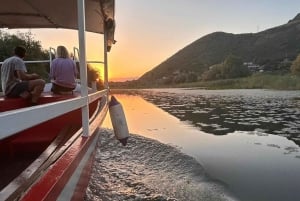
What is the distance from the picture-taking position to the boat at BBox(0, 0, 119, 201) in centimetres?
212

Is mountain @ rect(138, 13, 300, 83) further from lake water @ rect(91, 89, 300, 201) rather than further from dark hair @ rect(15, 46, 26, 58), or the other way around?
dark hair @ rect(15, 46, 26, 58)

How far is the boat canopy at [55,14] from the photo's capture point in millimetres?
6008

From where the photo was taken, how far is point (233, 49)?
16912 centimetres

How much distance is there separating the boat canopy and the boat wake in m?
2.45

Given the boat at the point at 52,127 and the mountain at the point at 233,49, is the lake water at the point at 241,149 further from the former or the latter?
the mountain at the point at 233,49

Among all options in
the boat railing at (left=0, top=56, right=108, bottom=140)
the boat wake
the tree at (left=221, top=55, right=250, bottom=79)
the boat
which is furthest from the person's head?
the tree at (left=221, top=55, right=250, bottom=79)

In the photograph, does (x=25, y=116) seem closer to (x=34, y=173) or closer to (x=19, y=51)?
(x=34, y=173)

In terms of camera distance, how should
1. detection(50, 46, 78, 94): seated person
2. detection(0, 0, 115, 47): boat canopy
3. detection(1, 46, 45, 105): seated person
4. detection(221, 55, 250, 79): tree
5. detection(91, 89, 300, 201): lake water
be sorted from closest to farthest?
detection(1, 46, 45, 105): seated person < detection(0, 0, 115, 47): boat canopy < detection(50, 46, 78, 94): seated person < detection(91, 89, 300, 201): lake water < detection(221, 55, 250, 79): tree

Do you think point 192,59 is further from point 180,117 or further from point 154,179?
point 154,179

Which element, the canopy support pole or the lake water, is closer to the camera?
the canopy support pole

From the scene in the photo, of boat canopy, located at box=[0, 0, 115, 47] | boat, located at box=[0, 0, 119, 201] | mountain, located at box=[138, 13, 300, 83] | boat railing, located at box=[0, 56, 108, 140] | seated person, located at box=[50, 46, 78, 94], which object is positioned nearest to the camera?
boat railing, located at box=[0, 56, 108, 140]

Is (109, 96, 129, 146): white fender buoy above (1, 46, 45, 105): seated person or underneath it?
underneath

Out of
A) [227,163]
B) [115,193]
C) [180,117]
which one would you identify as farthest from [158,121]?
[115,193]

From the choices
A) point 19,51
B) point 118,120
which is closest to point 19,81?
point 19,51
